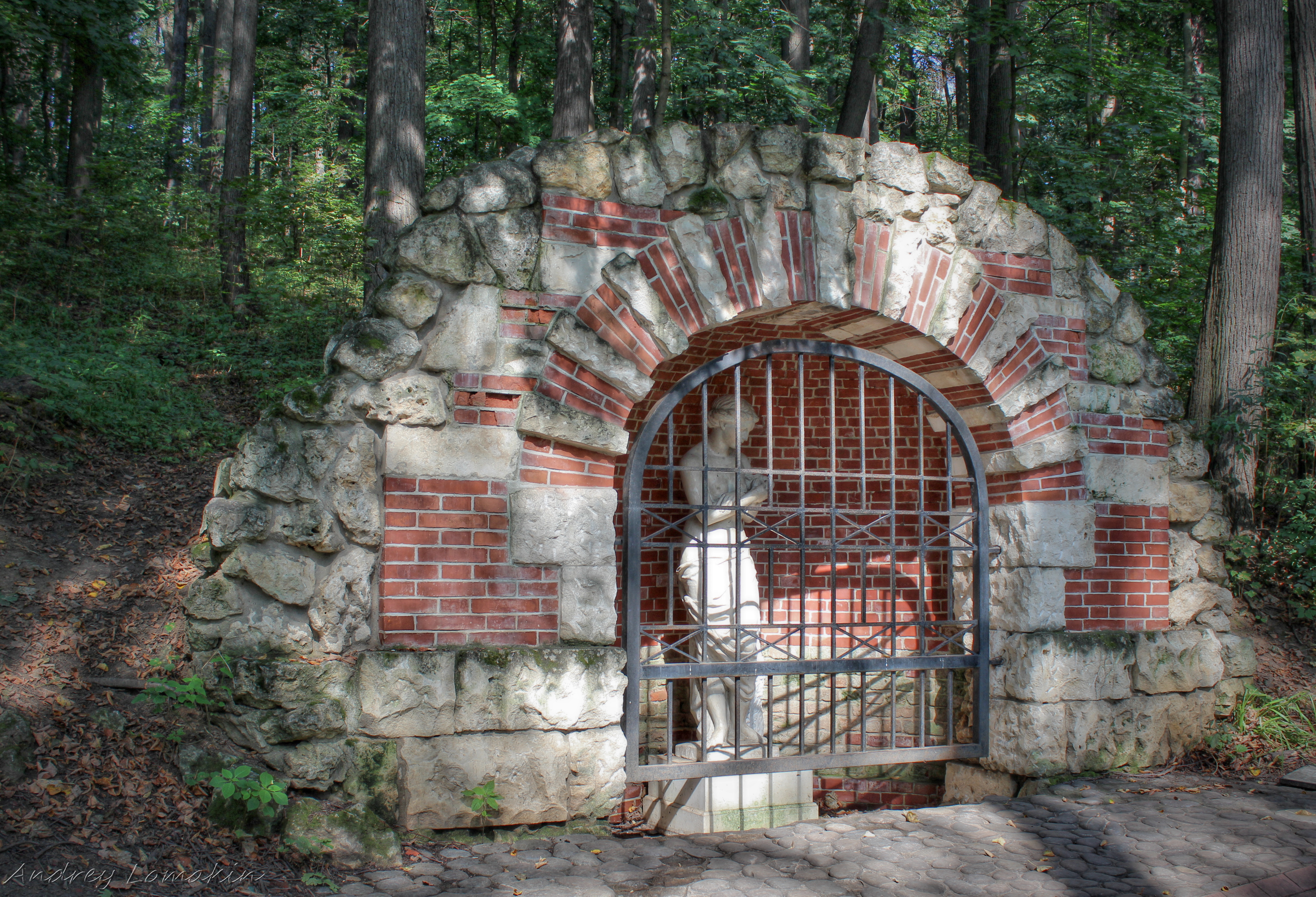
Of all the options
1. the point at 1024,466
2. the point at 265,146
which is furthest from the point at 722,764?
the point at 265,146

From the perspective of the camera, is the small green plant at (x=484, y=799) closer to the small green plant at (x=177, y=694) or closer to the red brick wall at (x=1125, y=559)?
the small green plant at (x=177, y=694)

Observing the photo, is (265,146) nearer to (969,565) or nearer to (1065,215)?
(1065,215)

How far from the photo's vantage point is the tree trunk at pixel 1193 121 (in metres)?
12.2

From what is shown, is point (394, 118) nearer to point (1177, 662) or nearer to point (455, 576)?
point (455, 576)

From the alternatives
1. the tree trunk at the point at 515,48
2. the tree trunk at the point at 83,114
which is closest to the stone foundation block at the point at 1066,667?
the tree trunk at the point at 83,114

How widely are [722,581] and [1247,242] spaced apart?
449 centimetres

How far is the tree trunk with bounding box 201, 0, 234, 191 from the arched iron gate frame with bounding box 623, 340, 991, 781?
946 cm

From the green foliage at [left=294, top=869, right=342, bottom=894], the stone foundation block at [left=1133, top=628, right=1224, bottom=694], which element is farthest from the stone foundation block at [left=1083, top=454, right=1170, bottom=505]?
the green foliage at [left=294, top=869, right=342, bottom=894]

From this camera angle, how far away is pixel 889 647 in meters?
5.76

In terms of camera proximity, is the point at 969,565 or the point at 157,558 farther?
the point at 969,565

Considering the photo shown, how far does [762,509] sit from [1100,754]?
2.25 m

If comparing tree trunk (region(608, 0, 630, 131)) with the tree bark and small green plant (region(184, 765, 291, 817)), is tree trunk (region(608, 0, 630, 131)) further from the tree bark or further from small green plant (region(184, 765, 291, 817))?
small green plant (region(184, 765, 291, 817))

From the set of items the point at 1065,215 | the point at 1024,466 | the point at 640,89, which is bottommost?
the point at 1024,466

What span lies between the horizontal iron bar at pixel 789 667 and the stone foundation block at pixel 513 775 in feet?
1.29
